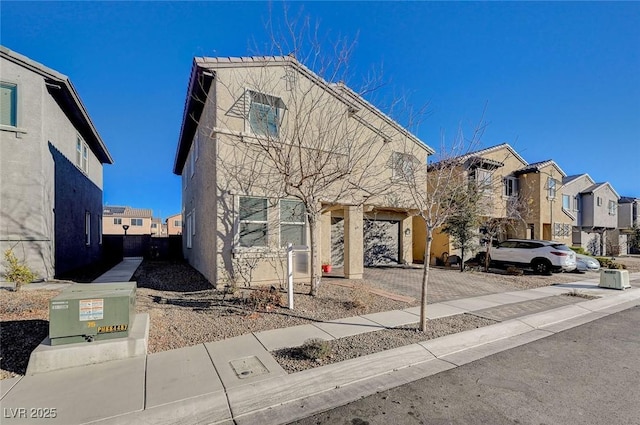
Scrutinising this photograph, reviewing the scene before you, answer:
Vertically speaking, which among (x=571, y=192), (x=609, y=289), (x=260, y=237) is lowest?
(x=609, y=289)

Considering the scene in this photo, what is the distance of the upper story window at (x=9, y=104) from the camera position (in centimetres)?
945

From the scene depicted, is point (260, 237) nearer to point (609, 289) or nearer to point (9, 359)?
point (9, 359)

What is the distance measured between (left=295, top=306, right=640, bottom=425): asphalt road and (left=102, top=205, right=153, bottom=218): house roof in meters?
63.4

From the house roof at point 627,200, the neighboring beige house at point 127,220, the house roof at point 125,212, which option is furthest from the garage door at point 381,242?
the house roof at point 125,212

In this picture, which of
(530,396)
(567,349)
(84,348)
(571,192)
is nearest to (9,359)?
(84,348)

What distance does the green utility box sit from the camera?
170 inches

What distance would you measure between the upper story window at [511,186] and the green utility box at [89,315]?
79.2 feet

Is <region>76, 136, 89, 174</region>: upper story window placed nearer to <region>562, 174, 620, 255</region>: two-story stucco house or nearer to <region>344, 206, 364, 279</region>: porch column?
<region>344, 206, 364, 279</region>: porch column

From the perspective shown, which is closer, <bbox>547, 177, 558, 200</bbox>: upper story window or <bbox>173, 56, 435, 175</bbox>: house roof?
<bbox>173, 56, 435, 175</bbox>: house roof

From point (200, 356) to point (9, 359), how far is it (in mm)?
2592

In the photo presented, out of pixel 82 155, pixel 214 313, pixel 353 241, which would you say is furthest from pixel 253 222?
pixel 82 155

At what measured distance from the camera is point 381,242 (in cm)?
1658

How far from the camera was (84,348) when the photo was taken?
4320mm

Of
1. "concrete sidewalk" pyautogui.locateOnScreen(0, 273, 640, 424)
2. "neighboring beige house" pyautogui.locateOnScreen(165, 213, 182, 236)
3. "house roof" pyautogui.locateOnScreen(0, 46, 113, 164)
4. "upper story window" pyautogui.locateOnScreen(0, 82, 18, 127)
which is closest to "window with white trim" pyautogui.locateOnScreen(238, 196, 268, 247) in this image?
"concrete sidewalk" pyautogui.locateOnScreen(0, 273, 640, 424)
